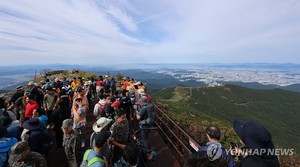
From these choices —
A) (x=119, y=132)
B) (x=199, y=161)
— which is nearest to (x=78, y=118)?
(x=119, y=132)

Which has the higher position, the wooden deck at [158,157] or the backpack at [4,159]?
the backpack at [4,159]

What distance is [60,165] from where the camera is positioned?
226 inches

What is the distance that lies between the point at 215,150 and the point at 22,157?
2.76m

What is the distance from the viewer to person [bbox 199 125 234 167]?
238cm

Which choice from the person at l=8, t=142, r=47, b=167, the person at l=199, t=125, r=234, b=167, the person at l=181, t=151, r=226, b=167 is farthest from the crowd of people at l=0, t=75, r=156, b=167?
the person at l=199, t=125, r=234, b=167

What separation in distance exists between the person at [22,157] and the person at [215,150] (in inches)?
98.7

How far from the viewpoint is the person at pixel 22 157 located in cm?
288

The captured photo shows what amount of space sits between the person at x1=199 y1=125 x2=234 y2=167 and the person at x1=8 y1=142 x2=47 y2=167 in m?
2.51

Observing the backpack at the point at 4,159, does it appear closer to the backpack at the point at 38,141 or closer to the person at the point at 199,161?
the backpack at the point at 38,141

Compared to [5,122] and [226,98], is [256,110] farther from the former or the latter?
[5,122]

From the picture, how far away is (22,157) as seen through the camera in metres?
2.92

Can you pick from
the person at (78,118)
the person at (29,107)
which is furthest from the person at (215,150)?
the person at (29,107)

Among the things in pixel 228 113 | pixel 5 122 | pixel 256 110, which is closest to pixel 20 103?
pixel 5 122

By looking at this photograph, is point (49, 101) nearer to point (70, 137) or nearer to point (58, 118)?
point (58, 118)
